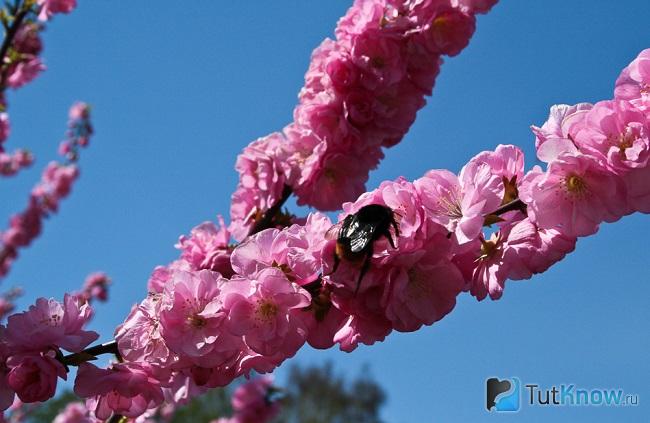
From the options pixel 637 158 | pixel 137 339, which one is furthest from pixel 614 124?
pixel 137 339

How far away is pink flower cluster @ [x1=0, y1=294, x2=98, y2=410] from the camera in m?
1.76

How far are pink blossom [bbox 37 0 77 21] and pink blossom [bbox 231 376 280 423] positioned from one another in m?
4.14

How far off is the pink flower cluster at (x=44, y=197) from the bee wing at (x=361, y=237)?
31.3ft

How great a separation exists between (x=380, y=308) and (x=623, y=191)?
1.98 ft

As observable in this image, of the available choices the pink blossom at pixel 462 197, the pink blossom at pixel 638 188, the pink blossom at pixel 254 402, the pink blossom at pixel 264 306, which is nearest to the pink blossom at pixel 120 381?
the pink blossom at pixel 264 306

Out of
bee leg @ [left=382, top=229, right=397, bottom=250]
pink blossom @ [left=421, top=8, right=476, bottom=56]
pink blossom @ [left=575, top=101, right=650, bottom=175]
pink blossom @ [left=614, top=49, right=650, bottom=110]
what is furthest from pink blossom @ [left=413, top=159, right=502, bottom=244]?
pink blossom @ [left=421, top=8, right=476, bottom=56]

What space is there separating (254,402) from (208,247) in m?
4.71

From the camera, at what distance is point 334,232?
61.6 inches

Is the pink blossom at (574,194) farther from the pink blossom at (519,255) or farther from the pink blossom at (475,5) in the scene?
the pink blossom at (475,5)


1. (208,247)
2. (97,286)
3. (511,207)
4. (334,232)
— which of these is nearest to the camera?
(334,232)

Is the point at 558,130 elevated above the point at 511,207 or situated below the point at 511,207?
above

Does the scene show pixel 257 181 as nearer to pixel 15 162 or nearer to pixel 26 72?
pixel 26 72

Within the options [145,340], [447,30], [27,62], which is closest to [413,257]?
[145,340]

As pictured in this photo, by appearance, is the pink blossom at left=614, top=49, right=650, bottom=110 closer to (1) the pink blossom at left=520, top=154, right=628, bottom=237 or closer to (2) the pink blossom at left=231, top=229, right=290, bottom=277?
(1) the pink blossom at left=520, top=154, right=628, bottom=237
